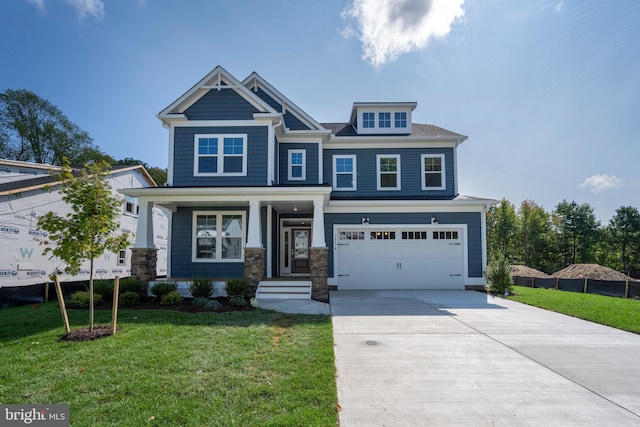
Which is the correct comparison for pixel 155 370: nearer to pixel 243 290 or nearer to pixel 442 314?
pixel 243 290

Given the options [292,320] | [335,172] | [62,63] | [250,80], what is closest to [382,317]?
[292,320]

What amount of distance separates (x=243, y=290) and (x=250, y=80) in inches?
346

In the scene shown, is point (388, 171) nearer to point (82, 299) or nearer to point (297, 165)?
point (297, 165)

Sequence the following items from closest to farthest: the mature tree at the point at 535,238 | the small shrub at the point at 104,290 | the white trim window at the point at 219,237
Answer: the small shrub at the point at 104,290 → the white trim window at the point at 219,237 → the mature tree at the point at 535,238

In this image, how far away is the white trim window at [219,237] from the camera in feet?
40.1

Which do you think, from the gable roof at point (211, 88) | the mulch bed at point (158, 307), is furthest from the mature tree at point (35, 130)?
the mulch bed at point (158, 307)

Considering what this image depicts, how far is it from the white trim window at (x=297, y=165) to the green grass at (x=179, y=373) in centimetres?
775

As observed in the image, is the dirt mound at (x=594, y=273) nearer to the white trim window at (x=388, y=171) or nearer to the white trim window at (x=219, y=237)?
the white trim window at (x=388, y=171)

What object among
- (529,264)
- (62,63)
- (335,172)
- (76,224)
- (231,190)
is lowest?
(529,264)

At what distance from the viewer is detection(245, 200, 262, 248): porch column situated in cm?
1015

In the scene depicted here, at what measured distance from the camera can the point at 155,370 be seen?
4.14 meters

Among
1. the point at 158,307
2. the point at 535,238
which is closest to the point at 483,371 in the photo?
the point at 158,307

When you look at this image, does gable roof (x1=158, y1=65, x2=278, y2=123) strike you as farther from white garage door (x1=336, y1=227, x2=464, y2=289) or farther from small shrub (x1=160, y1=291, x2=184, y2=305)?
small shrub (x1=160, y1=291, x2=184, y2=305)

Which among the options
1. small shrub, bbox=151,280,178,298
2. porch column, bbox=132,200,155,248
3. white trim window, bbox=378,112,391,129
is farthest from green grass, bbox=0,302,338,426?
white trim window, bbox=378,112,391,129
